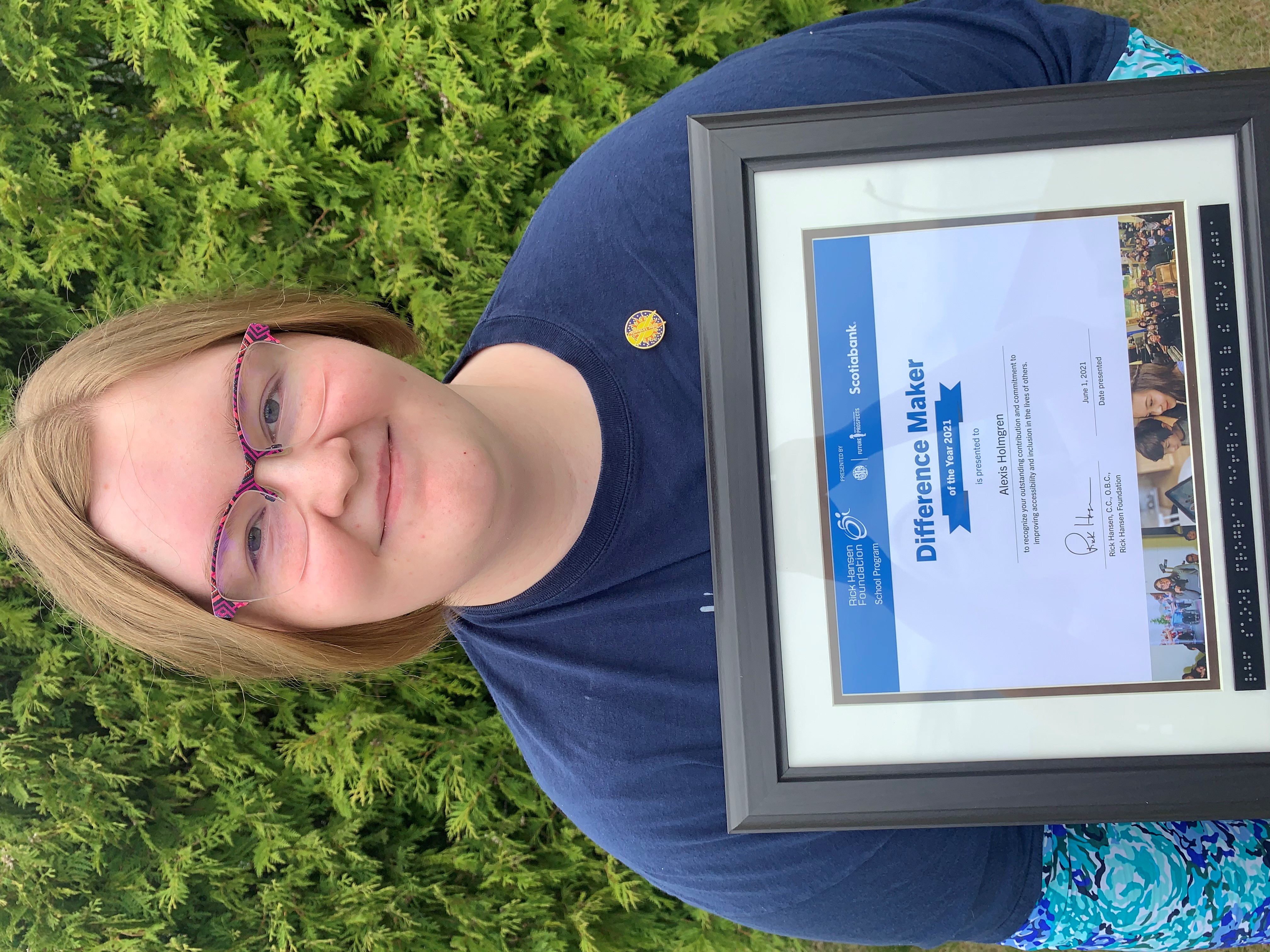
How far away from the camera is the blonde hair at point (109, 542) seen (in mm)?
1717

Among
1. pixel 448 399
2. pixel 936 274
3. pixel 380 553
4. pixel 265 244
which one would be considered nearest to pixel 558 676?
pixel 380 553

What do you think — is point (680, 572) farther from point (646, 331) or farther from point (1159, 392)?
point (1159, 392)

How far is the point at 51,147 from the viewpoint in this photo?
103 inches

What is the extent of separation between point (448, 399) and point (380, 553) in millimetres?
341

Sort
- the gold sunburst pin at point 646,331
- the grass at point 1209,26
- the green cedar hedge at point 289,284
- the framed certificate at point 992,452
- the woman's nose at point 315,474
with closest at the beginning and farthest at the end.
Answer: the framed certificate at point 992,452
the woman's nose at point 315,474
the gold sunburst pin at point 646,331
the green cedar hedge at point 289,284
the grass at point 1209,26

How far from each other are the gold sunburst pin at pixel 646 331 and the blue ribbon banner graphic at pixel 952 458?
0.83 m

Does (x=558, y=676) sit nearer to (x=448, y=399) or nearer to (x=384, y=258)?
(x=448, y=399)

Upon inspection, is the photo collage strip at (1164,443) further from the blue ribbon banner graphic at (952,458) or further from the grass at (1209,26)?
the grass at (1209,26)

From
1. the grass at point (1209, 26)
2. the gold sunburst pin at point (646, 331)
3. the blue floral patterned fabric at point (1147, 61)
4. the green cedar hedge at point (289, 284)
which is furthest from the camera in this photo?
the grass at point (1209, 26)

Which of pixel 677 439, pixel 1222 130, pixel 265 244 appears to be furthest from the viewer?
pixel 265 244

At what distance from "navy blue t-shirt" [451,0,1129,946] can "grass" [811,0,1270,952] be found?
1430 mm
